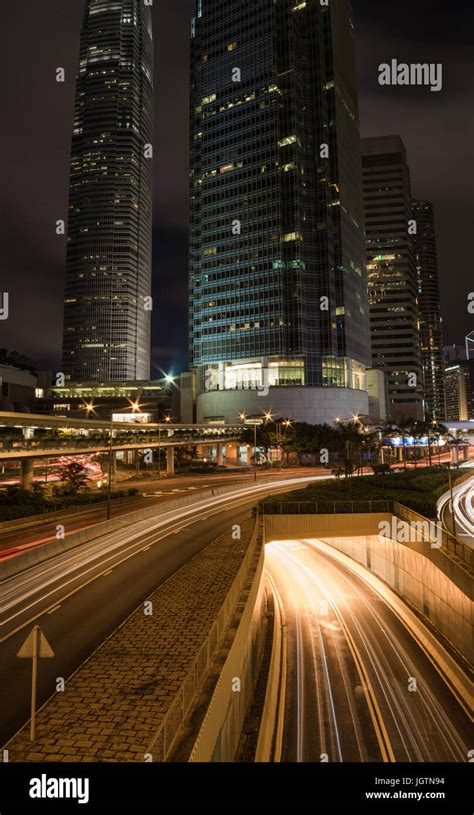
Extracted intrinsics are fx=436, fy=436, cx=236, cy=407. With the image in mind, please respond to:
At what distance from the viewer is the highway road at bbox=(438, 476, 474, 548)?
29891mm

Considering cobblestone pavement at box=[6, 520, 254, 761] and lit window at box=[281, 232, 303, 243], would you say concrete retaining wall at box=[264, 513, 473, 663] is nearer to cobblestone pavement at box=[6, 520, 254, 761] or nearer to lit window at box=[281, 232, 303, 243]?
cobblestone pavement at box=[6, 520, 254, 761]

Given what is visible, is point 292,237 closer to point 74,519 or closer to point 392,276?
point 392,276

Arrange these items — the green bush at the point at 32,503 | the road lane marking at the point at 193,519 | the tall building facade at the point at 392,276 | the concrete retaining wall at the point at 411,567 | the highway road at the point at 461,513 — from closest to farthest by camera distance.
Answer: the road lane marking at the point at 193,519
the concrete retaining wall at the point at 411,567
the highway road at the point at 461,513
the green bush at the point at 32,503
the tall building facade at the point at 392,276

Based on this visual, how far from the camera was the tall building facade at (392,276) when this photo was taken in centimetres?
17700

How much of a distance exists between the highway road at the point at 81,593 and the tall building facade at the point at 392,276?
160203mm

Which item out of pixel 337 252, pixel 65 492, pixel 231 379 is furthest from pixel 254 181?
pixel 65 492

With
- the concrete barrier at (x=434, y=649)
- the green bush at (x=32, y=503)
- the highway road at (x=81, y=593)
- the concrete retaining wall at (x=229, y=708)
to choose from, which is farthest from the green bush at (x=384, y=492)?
the green bush at (x=32, y=503)

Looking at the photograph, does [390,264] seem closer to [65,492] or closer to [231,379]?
[231,379]

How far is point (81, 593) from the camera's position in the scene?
17.8 metres

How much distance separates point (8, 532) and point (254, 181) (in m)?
123

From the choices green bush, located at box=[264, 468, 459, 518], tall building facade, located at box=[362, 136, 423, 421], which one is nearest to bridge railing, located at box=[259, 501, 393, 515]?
green bush, located at box=[264, 468, 459, 518]

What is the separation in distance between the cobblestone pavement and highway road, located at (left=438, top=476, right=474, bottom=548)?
1543 cm

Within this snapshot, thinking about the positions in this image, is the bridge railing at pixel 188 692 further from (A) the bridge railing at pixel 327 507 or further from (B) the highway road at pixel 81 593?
(A) the bridge railing at pixel 327 507

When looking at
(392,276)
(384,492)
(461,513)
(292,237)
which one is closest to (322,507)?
(384,492)
